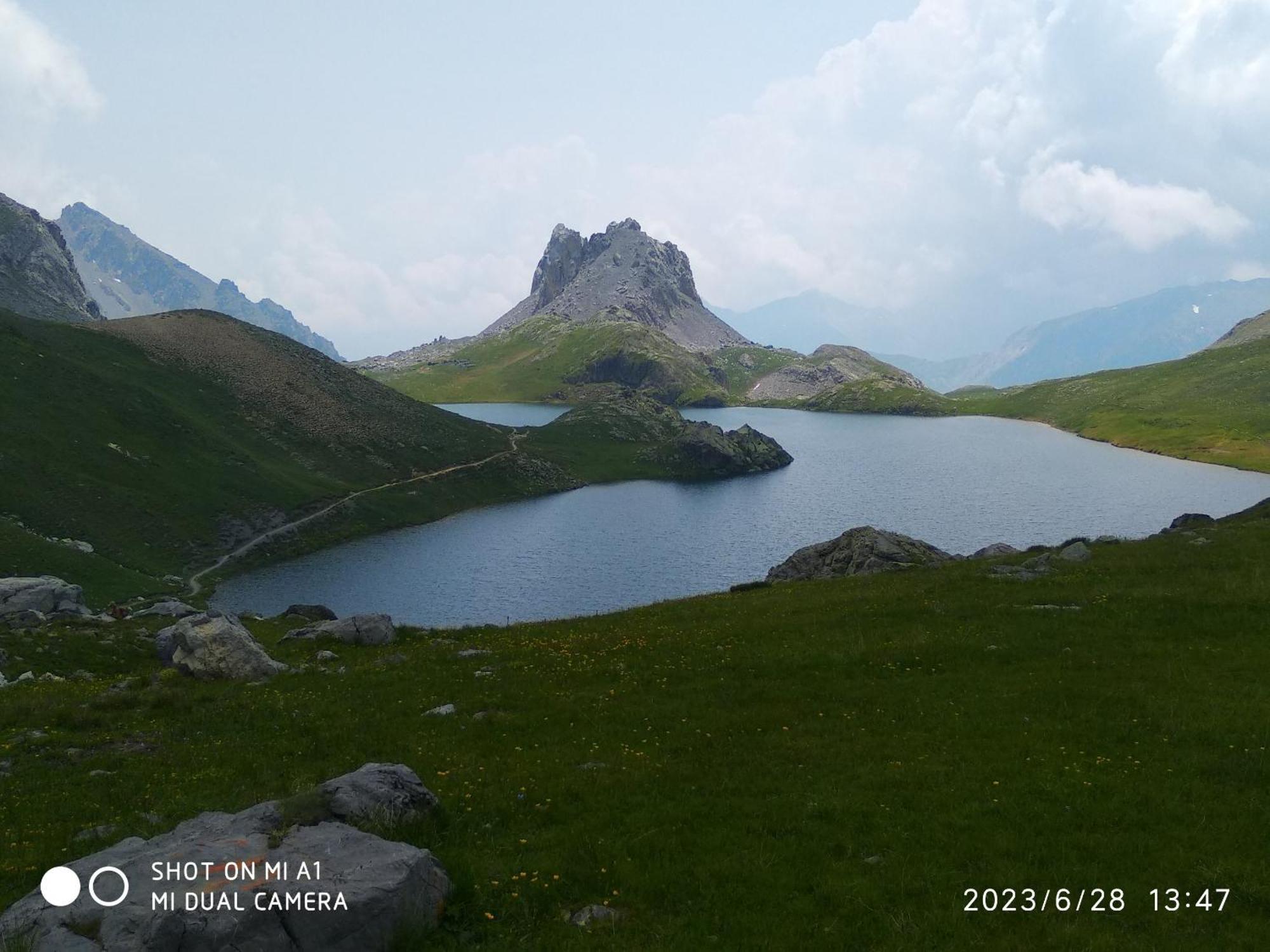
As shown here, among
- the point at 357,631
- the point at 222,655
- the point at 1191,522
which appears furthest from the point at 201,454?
the point at 1191,522

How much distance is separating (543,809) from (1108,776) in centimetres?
1417

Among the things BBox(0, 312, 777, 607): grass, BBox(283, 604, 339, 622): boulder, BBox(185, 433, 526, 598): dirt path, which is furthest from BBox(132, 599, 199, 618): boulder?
BBox(185, 433, 526, 598): dirt path

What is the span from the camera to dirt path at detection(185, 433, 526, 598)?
90.4 metres

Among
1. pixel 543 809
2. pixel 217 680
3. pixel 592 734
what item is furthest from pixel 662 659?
pixel 217 680

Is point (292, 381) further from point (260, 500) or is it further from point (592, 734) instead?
point (592, 734)

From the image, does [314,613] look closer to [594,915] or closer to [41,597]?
[41,597]

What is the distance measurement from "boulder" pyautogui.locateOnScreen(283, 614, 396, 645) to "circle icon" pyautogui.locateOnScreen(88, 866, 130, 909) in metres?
29.6

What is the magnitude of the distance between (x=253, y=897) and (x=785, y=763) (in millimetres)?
13614

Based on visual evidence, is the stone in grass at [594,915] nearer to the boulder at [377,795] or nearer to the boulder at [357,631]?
the boulder at [377,795]

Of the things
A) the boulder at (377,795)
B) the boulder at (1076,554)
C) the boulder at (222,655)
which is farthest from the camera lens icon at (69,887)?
the boulder at (1076,554)

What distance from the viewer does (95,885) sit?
12328 millimetres

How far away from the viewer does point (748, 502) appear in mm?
148125

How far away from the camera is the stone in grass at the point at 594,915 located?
1291 cm

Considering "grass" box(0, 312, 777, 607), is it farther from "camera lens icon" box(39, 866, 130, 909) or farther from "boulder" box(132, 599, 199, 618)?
"camera lens icon" box(39, 866, 130, 909)
